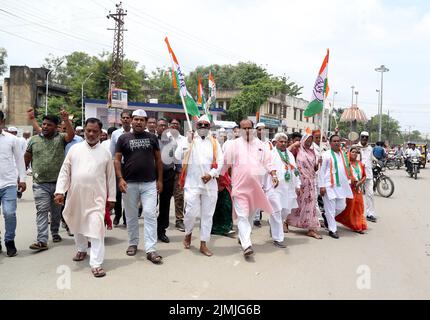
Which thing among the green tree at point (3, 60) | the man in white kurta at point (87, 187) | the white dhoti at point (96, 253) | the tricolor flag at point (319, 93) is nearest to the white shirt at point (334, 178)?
the tricolor flag at point (319, 93)

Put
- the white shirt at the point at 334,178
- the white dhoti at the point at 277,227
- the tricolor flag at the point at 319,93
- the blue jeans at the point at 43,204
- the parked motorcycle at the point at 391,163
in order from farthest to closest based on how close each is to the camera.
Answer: the parked motorcycle at the point at 391,163
the tricolor flag at the point at 319,93
the white shirt at the point at 334,178
the white dhoti at the point at 277,227
the blue jeans at the point at 43,204

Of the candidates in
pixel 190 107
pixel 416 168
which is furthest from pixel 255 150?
pixel 416 168

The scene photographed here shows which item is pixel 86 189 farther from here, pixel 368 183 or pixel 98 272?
pixel 368 183

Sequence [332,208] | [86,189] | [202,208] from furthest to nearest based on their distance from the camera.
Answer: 1. [332,208]
2. [202,208]
3. [86,189]

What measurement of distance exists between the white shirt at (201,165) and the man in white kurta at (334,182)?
220cm

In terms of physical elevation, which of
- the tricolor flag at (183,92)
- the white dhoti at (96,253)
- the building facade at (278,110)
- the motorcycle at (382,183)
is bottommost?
the white dhoti at (96,253)

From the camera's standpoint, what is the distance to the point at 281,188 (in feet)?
20.0

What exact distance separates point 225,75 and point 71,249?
1986 inches

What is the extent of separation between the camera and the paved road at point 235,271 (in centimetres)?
377

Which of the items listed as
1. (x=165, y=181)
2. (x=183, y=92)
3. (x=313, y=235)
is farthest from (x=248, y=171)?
(x=183, y=92)

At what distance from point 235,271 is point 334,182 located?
114 inches

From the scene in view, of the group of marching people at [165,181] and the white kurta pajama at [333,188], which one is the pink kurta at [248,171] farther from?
the white kurta pajama at [333,188]
